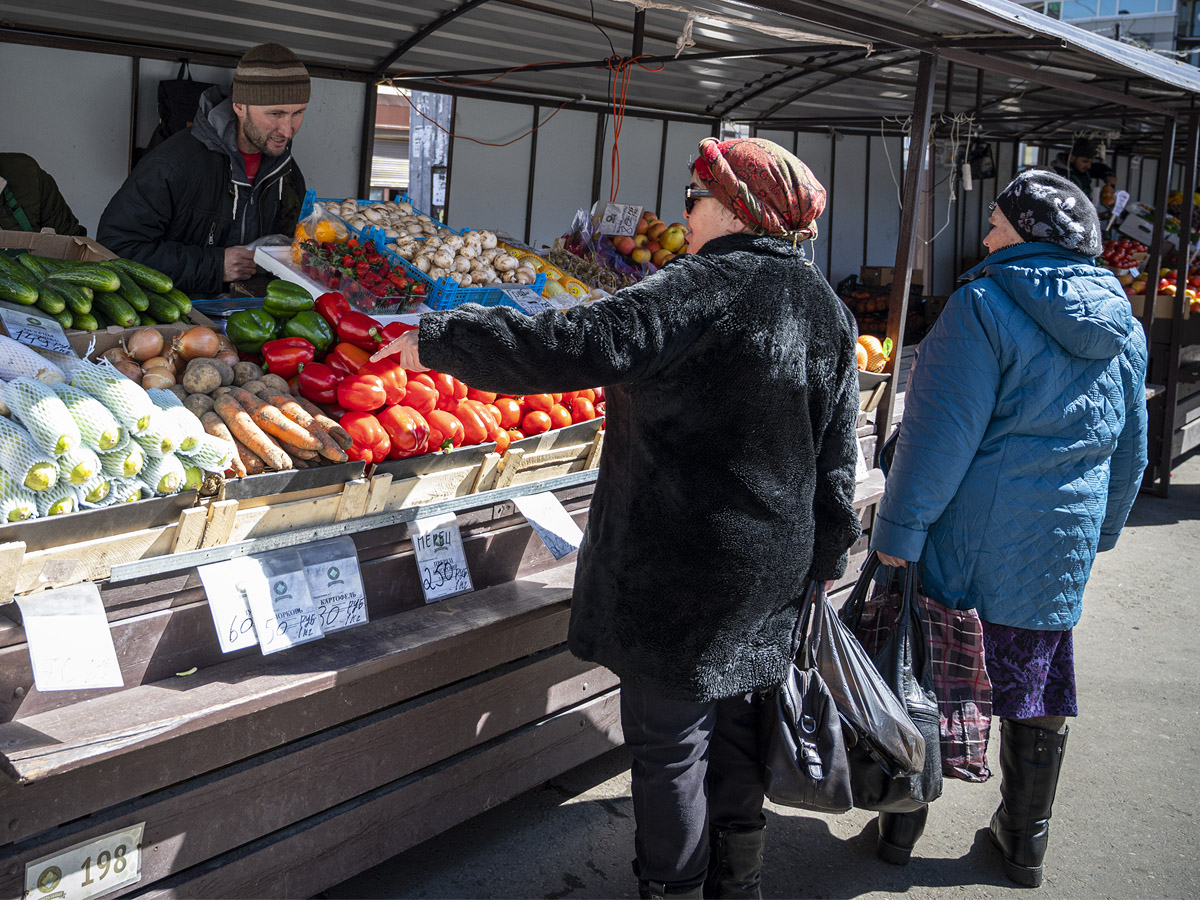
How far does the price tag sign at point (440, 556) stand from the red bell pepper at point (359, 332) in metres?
0.64

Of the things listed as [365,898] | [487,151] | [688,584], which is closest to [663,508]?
[688,584]

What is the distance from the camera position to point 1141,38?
94.7 ft

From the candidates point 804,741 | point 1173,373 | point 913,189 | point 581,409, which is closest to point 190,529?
point 581,409

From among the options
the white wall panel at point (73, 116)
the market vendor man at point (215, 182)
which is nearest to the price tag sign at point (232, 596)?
the market vendor man at point (215, 182)

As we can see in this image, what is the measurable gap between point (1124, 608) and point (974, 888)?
301 centimetres

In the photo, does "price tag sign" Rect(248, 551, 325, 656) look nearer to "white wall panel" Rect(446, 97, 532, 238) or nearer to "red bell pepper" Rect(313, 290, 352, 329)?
"red bell pepper" Rect(313, 290, 352, 329)

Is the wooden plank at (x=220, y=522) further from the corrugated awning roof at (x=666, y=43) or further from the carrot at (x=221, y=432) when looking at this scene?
the corrugated awning roof at (x=666, y=43)

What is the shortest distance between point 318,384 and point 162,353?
1.45ft

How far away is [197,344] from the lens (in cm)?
280

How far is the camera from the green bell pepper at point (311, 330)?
10.1 feet

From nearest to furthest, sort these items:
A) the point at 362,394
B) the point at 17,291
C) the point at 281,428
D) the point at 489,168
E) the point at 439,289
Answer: the point at 281,428 → the point at 17,291 → the point at 362,394 → the point at 439,289 → the point at 489,168

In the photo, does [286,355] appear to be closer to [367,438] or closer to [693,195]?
[367,438]

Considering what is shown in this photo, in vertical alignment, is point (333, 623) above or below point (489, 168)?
below

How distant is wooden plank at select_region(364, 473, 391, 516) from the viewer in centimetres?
264
